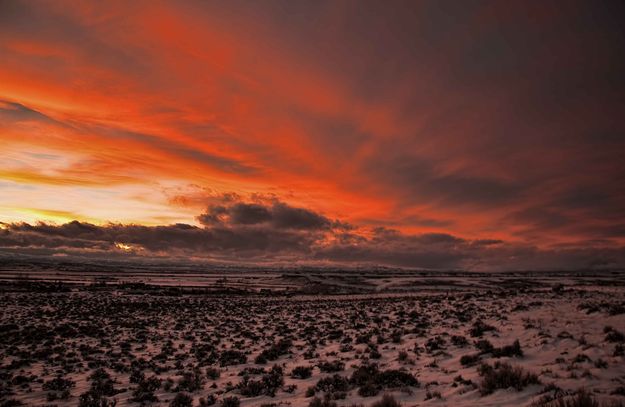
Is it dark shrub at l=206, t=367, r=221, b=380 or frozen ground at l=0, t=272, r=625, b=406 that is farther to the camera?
dark shrub at l=206, t=367, r=221, b=380

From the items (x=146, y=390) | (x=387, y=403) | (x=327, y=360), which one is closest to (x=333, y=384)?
(x=387, y=403)

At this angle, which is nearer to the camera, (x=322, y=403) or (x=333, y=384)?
(x=322, y=403)

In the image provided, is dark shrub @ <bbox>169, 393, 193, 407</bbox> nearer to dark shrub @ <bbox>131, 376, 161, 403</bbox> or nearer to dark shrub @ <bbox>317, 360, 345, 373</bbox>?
dark shrub @ <bbox>131, 376, 161, 403</bbox>

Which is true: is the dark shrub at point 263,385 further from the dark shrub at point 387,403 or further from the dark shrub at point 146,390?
the dark shrub at point 387,403

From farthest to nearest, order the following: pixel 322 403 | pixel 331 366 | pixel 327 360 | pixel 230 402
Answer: pixel 327 360 < pixel 331 366 < pixel 230 402 < pixel 322 403

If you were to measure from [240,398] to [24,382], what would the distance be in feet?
29.7

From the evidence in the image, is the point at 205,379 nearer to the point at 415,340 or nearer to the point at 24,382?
the point at 24,382

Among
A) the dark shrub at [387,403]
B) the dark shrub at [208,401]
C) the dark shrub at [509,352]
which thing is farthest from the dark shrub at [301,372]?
the dark shrub at [509,352]

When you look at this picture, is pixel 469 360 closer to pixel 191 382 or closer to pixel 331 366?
pixel 331 366

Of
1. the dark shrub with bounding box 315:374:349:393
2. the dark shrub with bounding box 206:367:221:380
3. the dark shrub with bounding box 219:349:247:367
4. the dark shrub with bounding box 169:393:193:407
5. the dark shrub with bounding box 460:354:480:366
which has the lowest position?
the dark shrub with bounding box 219:349:247:367

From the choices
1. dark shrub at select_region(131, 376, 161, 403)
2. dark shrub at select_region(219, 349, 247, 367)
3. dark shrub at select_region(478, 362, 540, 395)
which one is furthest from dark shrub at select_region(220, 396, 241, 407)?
dark shrub at select_region(478, 362, 540, 395)

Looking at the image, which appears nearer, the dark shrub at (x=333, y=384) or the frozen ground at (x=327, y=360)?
the frozen ground at (x=327, y=360)

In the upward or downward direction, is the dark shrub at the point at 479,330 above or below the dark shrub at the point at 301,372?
above

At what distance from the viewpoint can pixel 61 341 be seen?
1952cm
